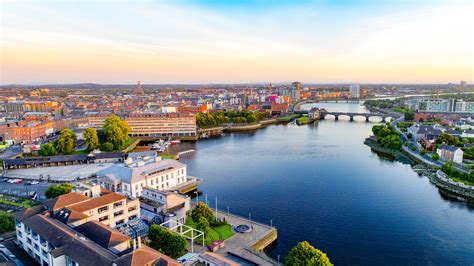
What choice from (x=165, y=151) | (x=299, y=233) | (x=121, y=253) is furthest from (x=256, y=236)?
(x=165, y=151)

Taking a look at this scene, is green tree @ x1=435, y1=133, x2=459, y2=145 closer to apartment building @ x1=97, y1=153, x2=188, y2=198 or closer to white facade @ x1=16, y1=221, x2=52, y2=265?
apartment building @ x1=97, y1=153, x2=188, y2=198

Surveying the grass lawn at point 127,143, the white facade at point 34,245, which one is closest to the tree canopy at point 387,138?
the grass lawn at point 127,143

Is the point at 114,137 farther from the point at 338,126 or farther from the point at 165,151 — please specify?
the point at 338,126

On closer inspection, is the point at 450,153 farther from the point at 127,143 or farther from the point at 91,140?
the point at 91,140

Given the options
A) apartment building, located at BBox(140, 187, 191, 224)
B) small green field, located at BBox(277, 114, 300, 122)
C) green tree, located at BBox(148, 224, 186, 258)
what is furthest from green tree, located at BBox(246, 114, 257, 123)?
green tree, located at BBox(148, 224, 186, 258)

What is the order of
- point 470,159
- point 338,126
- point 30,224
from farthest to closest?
point 338,126 < point 470,159 < point 30,224

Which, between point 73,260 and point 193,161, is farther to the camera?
point 193,161
